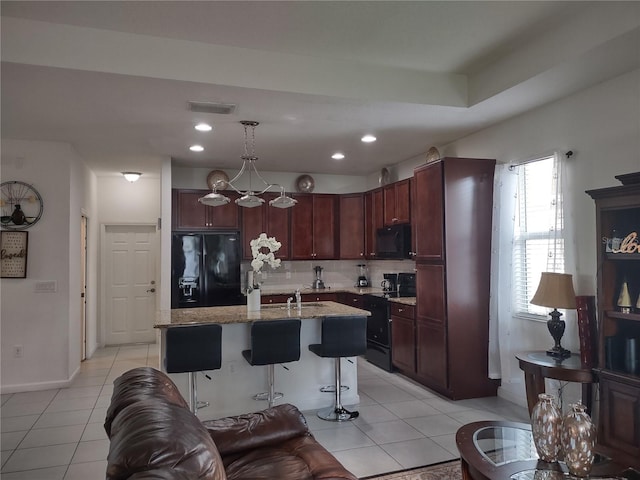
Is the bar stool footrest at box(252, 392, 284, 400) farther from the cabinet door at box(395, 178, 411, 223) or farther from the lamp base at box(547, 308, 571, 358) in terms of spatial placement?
the cabinet door at box(395, 178, 411, 223)

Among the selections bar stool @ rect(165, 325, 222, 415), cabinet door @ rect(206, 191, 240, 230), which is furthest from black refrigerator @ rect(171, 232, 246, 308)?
bar stool @ rect(165, 325, 222, 415)

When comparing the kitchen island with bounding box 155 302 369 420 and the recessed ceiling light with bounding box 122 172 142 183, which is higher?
the recessed ceiling light with bounding box 122 172 142 183

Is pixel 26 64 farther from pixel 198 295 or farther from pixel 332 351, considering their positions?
pixel 198 295

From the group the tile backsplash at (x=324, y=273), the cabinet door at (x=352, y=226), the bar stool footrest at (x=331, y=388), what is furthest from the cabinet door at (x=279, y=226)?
the bar stool footrest at (x=331, y=388)

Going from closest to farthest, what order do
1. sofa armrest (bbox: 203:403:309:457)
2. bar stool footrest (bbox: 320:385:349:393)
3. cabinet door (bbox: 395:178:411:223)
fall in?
1. sofa armrest (bbox: 203:403:309:457)
2. bar stool footrest (bbox: 320:385:349:393)
3. cabinet door (bbox: 395:178:411:223)

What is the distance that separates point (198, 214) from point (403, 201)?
2.92 metres

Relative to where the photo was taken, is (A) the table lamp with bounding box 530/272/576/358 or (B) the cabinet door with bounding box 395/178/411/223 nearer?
(A) the table lamp with bounding box 530/272/576/358

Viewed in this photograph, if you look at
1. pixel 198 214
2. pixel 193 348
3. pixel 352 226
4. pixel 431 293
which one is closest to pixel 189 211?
pixel 198 214

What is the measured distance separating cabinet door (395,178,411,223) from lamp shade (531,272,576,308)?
2533 millimetres

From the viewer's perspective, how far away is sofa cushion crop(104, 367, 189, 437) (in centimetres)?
181

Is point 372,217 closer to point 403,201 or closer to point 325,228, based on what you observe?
point 325,228

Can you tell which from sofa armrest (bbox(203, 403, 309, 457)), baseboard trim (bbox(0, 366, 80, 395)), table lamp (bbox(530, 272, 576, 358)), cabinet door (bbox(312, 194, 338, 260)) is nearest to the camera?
sofa armrest (bbox(203, 403, 309, 457))

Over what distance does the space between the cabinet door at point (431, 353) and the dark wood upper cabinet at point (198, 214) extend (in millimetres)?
3192

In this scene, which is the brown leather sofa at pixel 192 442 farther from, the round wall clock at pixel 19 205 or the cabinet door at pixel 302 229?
the cabinet door at pixel 302 229
